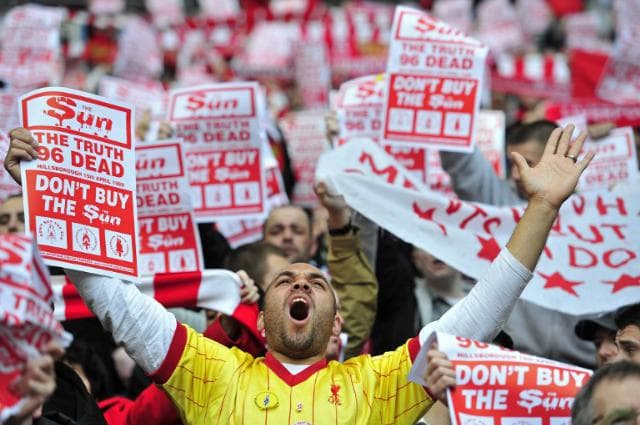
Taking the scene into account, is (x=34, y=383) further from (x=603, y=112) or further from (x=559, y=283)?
(x=603, y=112)

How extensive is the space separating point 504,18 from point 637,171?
7.44 m

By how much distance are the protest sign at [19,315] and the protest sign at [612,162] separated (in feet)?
15.2

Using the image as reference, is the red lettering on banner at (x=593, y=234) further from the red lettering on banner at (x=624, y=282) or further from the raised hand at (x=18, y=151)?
the raised hand at (x=18, y=151)

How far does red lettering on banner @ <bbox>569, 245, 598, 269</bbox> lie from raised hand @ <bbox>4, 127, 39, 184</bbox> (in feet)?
8.42

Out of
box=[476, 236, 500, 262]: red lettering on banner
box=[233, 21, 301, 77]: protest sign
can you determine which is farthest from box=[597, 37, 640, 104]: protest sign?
box=[233, 21, 301, 77]: protest sign

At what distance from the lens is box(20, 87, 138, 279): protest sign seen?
4617 mm

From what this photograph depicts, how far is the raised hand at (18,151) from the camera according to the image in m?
4.61

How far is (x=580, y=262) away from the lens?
6055 millimetres

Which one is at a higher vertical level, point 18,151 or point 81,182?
point 18,151

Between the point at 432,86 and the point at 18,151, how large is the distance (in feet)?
9.17

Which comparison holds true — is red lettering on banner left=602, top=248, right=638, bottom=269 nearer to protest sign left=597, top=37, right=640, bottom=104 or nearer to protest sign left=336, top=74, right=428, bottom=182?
protest sign left=336, top=74, right=428, bottom=182

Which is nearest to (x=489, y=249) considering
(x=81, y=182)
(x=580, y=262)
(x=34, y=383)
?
(x=580, y=262)

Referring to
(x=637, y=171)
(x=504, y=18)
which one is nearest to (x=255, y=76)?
(x=504, y=18)

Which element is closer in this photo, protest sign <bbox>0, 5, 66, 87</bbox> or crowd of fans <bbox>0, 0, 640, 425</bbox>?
crowd of fans <bbox>0, 0, 640, 425</bbox>
